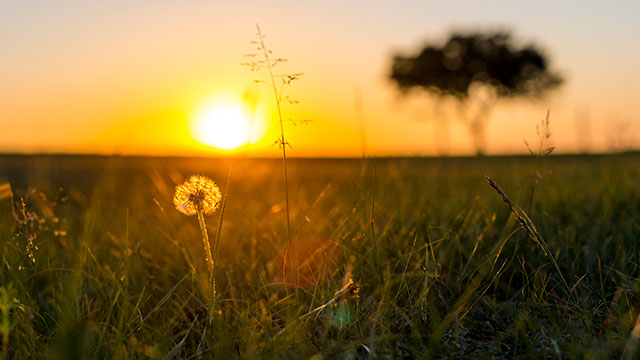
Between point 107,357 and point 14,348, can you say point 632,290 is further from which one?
point 14,348

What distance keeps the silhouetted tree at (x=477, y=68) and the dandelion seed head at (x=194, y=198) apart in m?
39.4

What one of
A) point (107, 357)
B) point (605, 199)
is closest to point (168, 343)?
point (107, 357)

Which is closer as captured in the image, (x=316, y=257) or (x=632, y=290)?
(x=632, y=290)

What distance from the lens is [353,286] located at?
1.44 metres

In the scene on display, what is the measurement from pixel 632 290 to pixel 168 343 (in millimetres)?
1755

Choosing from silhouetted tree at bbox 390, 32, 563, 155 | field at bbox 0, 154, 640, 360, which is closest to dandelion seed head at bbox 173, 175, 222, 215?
field at bbox 0, 154, 640, 360

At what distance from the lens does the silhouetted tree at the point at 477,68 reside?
3838 cm

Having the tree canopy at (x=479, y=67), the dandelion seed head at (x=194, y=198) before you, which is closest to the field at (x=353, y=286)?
the dandelion seed head at (x=194, y=198)

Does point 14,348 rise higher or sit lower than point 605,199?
lower

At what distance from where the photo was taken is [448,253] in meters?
2.36

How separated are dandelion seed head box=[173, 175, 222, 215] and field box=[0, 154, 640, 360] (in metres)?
0.11

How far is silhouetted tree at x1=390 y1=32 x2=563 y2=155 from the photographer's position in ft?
126

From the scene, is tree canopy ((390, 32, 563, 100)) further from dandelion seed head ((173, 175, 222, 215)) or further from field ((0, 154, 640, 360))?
dandelion seed head ((173, 175, 222, 215))

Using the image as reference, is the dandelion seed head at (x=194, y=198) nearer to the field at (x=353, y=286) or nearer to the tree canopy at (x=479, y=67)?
the field at (x=353, y=286)
